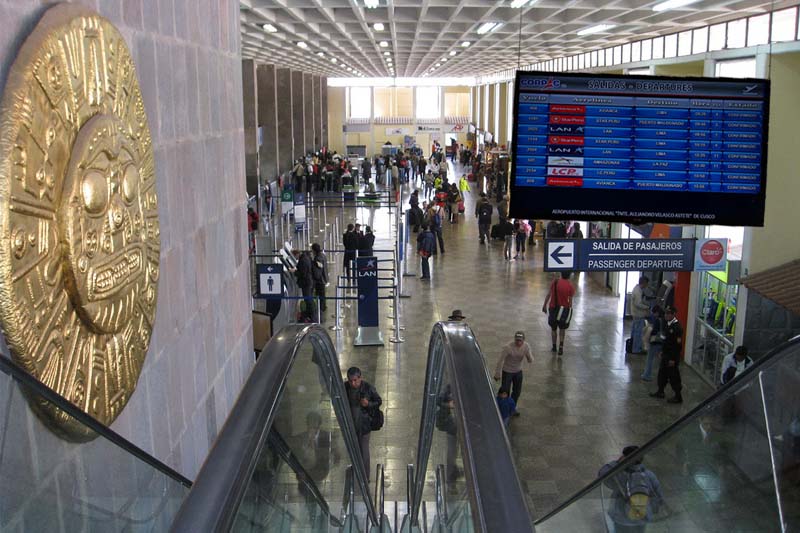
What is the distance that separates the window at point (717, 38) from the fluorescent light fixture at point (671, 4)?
1.69m

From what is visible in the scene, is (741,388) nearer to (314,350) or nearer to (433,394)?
(433,394)

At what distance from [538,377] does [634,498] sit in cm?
894

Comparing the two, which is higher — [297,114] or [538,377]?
[297,114]

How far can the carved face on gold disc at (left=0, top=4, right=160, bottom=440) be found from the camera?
3.41m

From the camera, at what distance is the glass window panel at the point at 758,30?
12.2m

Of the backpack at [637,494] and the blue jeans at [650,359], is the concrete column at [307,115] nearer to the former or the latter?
the blue jeans at [650,359]

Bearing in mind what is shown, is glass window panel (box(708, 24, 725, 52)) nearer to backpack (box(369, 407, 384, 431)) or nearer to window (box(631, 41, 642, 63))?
window (box(631, 41, 642, 63))

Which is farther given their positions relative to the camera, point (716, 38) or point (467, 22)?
point (467, 22)

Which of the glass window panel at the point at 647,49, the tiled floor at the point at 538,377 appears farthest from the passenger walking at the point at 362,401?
the glass window panel at the point at 647,49

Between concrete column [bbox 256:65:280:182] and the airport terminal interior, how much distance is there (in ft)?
65.3

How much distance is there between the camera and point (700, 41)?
1507cm

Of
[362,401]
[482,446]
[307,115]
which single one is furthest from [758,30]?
[307,115]

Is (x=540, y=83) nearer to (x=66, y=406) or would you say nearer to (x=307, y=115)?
(x=66, y=406)

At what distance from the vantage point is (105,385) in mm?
4383
